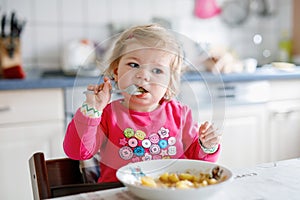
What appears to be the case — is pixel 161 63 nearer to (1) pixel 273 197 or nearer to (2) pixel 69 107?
(1) pixel 273 197

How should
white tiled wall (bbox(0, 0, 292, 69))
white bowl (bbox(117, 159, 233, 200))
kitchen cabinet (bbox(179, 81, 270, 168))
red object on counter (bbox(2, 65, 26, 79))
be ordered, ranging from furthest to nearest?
1. white tiled wall (bbox(0, 0, 292, 69))
2. kitchen cabinet (bbox(179, 81, 270, 168))
3. red object on counter (bbox(2, 65, 26, 79))
4. white bowl (bbox(117, 159, 233, 200))

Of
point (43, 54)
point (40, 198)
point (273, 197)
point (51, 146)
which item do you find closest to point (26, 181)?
point (51, 146)

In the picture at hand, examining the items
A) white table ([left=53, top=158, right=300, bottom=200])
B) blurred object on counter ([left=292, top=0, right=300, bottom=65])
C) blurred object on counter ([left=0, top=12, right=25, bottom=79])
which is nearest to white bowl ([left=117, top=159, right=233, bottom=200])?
white table ([left=53, top=158, right=300, bottom=200])

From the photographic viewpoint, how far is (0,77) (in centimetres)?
193

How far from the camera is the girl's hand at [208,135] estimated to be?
840 millimetres

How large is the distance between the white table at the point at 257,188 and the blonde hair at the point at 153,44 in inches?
9.1

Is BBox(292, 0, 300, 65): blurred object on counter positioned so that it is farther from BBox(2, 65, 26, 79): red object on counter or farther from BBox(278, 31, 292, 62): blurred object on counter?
BBox(2, 65, 26, 79): red object on counter

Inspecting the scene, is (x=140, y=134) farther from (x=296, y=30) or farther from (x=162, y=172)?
(x=296, y=30)

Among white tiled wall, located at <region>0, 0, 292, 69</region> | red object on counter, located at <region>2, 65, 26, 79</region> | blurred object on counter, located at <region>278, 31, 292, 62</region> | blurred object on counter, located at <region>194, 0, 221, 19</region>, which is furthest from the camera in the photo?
blurred object on counter, located at <region>278, 31, 292, 62</region>

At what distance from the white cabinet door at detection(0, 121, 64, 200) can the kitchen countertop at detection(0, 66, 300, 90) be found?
0.56ft

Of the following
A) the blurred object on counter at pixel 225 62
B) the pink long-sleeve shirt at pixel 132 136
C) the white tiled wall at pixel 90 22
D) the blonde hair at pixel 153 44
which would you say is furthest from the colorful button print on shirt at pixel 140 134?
the white tiled wall at pixel 90 22

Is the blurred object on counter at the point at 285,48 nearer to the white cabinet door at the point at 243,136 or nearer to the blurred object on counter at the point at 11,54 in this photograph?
the white cabinet door at the point at 243,136

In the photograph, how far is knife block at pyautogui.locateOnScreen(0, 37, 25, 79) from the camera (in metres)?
1.85

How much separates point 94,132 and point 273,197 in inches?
14.3
